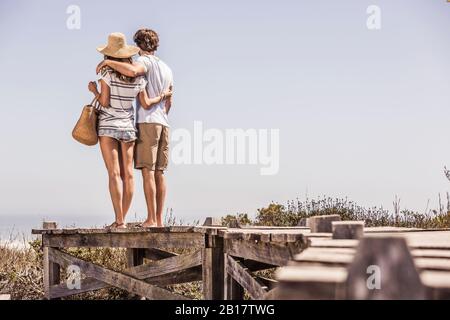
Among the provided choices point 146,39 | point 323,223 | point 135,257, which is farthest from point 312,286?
point 135,257

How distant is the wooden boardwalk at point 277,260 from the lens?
7.96 ft

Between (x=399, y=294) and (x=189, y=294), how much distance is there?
8.52 meters

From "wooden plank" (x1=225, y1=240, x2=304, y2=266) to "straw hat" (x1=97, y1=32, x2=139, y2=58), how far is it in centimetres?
217

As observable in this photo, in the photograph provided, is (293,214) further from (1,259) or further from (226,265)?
(226,265)

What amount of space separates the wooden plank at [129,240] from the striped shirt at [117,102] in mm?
1311

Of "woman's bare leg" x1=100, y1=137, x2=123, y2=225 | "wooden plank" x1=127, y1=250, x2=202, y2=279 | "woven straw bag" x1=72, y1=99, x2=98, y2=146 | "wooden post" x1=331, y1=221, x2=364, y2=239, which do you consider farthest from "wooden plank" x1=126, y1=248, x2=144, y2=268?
"wooden post" x1=331, y1=221, x2=364, y2=239

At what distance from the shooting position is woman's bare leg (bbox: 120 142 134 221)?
7.56 m

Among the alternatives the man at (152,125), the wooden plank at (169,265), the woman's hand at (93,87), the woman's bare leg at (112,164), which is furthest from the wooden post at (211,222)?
the woman's hand at (93,87)

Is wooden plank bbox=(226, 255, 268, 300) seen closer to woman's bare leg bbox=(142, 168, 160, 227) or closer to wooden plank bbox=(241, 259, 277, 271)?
wooden plank bbox=(241, 259, 277, 271)

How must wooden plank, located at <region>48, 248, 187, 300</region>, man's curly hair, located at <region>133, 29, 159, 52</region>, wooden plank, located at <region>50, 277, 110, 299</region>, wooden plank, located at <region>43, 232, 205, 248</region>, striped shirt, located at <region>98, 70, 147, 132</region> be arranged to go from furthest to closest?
wooden plank, located at <region>50, 277, 110, 299</region> → wooden plank, located at <region>48, 248, 187, 300</region> → wooden plank, located at <region>43, 232, 205, 248</region> → man's curly hair, located at <region>133, 29, 159, 52</region> → striped shirt, located at <region>98, 70, 147, 132</region>

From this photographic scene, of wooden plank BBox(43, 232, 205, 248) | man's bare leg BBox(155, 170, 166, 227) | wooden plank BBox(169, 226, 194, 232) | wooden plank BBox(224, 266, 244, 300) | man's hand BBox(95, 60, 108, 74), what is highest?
man's hand BBox(95, 60, 108, 74)
